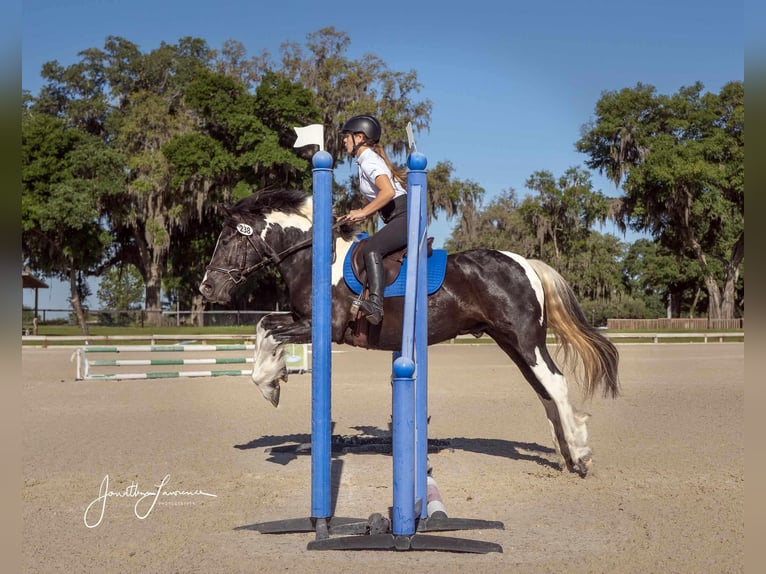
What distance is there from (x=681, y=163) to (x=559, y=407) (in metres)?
44.1

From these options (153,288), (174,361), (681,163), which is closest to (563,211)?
(681,163)

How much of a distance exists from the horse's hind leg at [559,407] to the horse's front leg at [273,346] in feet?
6.43

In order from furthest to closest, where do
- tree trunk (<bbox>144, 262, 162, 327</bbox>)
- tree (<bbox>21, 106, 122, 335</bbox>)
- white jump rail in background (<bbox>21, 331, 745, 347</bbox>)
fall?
tree trunk (<bbox>144, 262, 162, 327</bbox>), tree (<bbox>21, 106, 122, 335</bbox>), white jump rail in background (<bbox>21, 331, 745, 347</bbox>)

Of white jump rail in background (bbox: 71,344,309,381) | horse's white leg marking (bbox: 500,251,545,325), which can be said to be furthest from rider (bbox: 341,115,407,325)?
white jump rail in background (bbox: 71,344,309,381)

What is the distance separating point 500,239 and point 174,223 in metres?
25.0

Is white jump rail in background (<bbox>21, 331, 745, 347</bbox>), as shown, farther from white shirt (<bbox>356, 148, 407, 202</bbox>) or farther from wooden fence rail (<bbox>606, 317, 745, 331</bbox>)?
white shirt (<bbox>356, 148, 407, 202</bbox>)

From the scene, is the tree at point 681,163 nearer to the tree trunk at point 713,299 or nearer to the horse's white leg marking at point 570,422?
the tree trunk at point 713,299

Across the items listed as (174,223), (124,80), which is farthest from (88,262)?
(124,80)

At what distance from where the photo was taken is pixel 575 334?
729cm

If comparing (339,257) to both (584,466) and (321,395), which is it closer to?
(321,395)

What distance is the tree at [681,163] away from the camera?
154 feet

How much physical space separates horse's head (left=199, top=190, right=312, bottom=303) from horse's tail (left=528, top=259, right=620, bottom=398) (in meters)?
2.46

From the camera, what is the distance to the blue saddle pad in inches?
257
